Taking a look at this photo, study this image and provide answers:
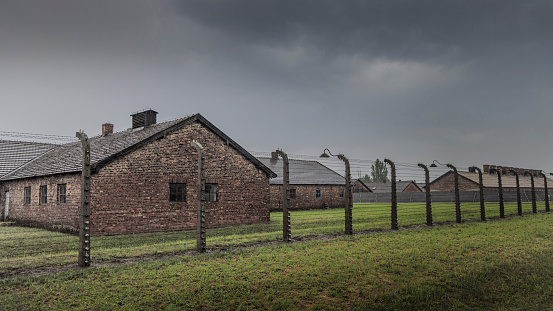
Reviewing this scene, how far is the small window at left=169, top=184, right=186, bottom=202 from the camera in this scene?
18.0m

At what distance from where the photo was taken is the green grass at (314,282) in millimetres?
6055

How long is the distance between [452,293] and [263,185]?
15.6 metres

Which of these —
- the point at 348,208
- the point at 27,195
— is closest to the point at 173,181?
the point at 348,208

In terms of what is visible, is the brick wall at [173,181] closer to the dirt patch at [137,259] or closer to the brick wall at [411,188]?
the dirt patch at [137,259]

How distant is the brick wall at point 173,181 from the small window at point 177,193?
0.70ft

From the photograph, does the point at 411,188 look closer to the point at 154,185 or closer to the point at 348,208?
the point at 348,208

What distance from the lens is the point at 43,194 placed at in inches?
788

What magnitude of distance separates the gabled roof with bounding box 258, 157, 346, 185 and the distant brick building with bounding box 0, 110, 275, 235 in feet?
51.5

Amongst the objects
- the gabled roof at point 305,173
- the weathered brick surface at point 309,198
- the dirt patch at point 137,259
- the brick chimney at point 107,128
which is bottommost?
the dirt patch at point 137,259

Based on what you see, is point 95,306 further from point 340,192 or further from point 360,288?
point 340,192

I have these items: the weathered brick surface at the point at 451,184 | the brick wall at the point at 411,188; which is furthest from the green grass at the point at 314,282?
the brick wall at the point at 411,188

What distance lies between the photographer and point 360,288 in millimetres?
6883

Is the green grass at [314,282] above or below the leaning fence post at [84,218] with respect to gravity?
below

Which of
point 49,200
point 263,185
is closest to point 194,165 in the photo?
point 263,185
